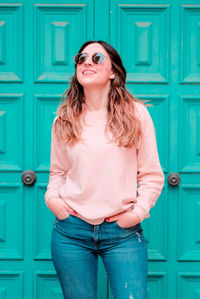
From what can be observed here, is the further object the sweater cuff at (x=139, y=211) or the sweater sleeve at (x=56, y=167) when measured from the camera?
the sweater sleeve at (x=56, y=167)

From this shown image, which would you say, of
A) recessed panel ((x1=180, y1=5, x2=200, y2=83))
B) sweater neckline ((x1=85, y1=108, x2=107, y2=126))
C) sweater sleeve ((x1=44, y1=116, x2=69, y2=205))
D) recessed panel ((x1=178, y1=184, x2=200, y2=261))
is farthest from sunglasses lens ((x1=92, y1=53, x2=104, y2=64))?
recessed panel ((x1=178, y1=184, x2=200, y2=261))

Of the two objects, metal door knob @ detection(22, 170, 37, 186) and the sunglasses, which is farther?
metal door knob @ detection(22, 170, 37, 186)

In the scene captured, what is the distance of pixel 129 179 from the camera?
204cm

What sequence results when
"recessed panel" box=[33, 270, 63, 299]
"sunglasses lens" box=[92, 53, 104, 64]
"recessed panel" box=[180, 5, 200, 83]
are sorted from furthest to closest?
"recessed panel" box=[33, 270, 63, 299]
"recessed panel" box=[180, 5, 200, 83]
"sunglasses lens" box=[92, 53, 104, 64]

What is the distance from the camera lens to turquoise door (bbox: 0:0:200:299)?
281cm

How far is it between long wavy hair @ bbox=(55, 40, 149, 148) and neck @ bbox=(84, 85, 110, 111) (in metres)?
0.02

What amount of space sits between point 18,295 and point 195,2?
2.41 m

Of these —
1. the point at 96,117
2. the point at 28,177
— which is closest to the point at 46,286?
the point at 28,177

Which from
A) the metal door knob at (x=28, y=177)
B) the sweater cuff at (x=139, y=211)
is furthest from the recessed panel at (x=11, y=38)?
the sweater cuff at (x=139, y=211)

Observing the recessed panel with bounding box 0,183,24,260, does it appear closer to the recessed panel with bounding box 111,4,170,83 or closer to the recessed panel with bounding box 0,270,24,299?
the recessed panel with bounding box 0,270,24,299

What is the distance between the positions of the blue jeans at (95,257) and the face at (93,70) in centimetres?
69

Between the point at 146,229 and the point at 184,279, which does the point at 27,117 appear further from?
the point at 184,279

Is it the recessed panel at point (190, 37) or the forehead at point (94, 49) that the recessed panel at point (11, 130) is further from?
the recessed panel at point (190, 37)

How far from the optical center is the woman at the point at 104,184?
1.98m
